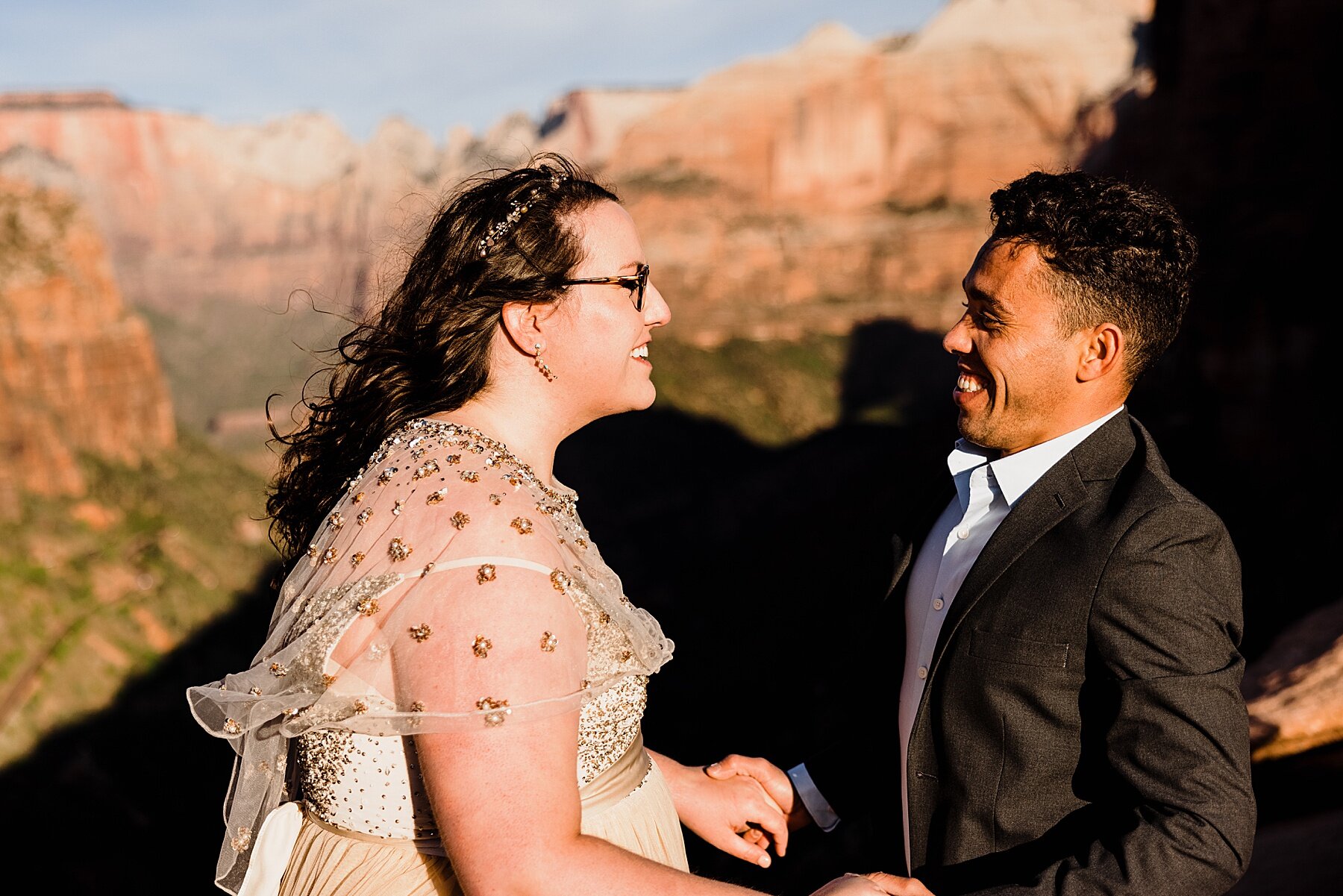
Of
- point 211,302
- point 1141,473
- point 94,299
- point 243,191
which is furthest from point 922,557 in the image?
point 243,191

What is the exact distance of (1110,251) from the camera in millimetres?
2391

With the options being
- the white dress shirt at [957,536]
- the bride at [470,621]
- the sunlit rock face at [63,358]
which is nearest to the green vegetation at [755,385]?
the sunlit rock face at [63,358]

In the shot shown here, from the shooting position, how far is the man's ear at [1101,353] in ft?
7.94

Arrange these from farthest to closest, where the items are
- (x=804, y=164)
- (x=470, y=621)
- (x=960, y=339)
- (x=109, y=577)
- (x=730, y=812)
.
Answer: (x=804, y=164), (x=109, y=577), (x=730, y=812), (x=960, y=339), (x=470, y=621)

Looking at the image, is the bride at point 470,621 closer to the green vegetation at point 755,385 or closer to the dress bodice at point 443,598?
the dress bodice at point 443,598

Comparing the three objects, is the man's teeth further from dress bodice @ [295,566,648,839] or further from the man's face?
dress bodice @ [295,566,648,839]

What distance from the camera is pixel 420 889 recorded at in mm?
2137

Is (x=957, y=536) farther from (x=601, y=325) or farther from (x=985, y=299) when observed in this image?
(x=601, y=325)

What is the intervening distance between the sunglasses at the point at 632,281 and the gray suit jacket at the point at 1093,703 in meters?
1.01

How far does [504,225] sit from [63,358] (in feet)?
173

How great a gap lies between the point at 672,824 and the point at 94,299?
5506 centimetres

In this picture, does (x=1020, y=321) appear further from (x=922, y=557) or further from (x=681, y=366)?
(x=681, y=366)

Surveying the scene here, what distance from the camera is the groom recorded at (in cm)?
207

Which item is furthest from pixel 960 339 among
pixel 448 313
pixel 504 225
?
pixel 448 313
